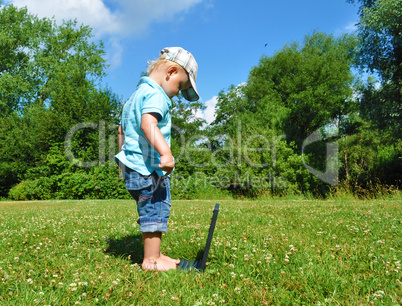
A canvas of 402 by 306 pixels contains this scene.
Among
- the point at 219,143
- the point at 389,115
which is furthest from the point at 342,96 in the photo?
the point at 219,143

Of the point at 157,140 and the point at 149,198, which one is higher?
the point at 157,140

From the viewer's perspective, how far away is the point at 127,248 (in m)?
3.82

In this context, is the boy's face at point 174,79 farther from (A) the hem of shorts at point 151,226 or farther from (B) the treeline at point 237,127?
(B) the treeline at point 237,127

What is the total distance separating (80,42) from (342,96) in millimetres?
34466

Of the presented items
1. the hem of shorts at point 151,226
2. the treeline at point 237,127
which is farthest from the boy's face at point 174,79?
the treeline at point 237,127

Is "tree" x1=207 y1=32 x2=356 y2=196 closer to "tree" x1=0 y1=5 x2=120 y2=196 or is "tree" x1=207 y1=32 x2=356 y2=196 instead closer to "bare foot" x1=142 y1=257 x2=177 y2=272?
"tree" x1=0 y1=5 x2=120 y2=196

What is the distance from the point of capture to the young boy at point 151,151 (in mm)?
2873

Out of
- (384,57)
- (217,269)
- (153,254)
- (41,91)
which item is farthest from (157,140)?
(41,91)

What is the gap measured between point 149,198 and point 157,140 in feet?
2.12

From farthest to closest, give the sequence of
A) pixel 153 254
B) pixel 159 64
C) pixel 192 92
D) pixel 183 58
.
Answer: pixel 192 92 < pixel 159 64 < pixel 183 58 < pixel 153 254

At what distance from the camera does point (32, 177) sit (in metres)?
27.4

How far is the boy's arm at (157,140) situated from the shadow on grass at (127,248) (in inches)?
51.9

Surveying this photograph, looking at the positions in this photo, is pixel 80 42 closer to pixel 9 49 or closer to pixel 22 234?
pixel 9 49

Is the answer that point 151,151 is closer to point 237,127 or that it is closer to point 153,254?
point 153,254
